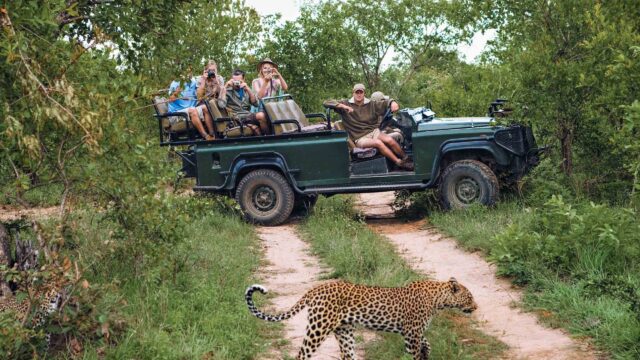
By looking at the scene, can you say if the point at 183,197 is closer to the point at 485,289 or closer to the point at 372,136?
the point at 485,289

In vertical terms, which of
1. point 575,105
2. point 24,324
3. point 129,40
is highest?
point 129,40

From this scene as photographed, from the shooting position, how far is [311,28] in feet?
75.3

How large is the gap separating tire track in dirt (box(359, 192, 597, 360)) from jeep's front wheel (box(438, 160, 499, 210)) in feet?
1.95

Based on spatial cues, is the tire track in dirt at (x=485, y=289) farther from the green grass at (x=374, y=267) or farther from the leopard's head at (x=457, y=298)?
the leopard's head at (x=457, y=298)

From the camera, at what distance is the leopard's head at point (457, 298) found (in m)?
7.32

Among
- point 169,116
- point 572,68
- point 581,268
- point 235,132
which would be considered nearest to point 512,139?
point 572,68

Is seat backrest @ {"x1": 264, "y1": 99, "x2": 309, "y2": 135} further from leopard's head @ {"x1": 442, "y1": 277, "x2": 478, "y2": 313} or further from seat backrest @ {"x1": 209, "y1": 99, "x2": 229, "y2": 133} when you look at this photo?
leopard's head @ {"x1": 442, "y1": 277, "x2": 478, "y2": 313}

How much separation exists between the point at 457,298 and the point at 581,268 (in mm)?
2073

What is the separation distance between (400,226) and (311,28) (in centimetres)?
1004

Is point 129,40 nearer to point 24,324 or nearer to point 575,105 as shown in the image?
point 24,324

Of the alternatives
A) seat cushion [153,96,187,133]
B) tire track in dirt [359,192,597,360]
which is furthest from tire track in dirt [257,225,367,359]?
seat cushion [153,96,187,133]

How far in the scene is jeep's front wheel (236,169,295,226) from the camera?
14.3 m

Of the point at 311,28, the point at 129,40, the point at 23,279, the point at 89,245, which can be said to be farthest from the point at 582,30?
the point at 311,28

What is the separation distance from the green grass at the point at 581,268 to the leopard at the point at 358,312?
1332mm
